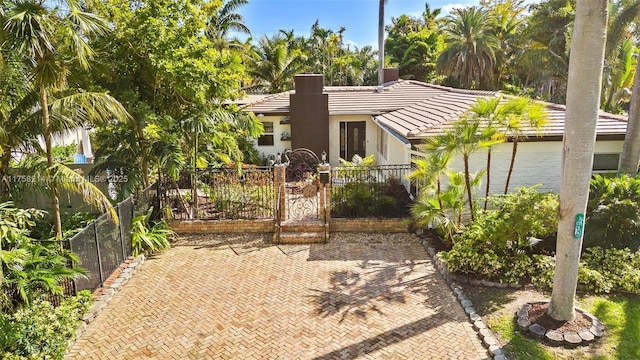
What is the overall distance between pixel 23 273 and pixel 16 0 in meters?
4.36

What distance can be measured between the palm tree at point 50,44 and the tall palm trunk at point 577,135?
774 cm

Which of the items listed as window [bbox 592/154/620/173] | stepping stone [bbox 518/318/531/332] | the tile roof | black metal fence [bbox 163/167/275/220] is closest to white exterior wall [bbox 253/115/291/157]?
the tile roof

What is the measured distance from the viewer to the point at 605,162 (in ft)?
39.0

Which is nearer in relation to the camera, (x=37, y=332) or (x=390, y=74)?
(x=37, y=332)

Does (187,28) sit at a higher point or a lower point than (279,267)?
higher

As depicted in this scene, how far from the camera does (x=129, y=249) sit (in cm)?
1024

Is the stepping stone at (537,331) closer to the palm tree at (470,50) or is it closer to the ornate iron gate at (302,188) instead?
the ornate iron gate at (302,188)

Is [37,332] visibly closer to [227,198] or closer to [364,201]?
[227,198]

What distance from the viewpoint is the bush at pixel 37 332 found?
5.90 meters

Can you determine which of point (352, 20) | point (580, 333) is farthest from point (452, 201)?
point (352, 20)

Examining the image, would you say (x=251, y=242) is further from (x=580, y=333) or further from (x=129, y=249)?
(x=580, y=333)

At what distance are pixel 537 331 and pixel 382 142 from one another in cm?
1213

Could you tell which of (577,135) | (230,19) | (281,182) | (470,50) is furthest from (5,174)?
(470,50)

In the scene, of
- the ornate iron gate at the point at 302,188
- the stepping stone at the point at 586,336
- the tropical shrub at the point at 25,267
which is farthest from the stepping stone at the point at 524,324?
the tropical shrub at the point at 25,267
